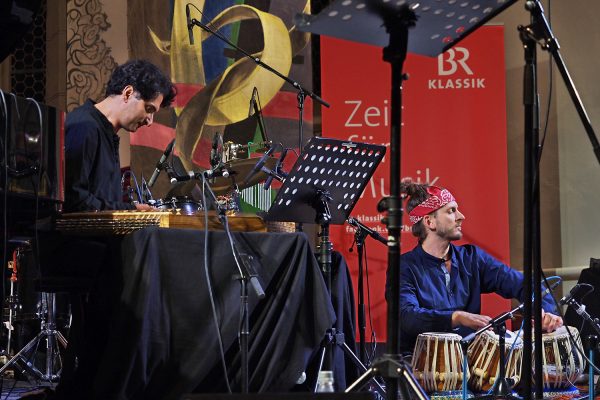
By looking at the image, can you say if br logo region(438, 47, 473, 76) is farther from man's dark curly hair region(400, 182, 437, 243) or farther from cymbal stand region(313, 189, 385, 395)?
cymbal stand region(313, 189, 385, 395)

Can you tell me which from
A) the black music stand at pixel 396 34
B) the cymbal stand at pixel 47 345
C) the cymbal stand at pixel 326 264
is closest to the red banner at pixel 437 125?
the cymbal stand at pixel 47 345

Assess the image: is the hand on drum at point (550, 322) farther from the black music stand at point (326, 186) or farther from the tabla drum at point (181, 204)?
the tabla drum at point (181, 204)

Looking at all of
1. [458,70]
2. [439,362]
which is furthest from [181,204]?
[458,70]

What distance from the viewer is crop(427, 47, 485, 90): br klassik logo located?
20.3 feet

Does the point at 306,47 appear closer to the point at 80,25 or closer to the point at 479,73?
the point at 479,73

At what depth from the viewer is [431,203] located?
5.31 meters

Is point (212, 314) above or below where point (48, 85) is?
below

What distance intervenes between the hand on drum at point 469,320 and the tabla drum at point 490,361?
0.26 ft

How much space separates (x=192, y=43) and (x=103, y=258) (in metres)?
3.54

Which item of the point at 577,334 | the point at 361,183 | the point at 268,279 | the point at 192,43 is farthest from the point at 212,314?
the point at 192,43

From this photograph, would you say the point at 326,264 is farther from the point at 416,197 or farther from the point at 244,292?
the point at 416,197

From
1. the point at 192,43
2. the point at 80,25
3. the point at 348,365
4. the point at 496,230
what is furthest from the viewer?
the point at 80,25

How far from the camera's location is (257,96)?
639cm

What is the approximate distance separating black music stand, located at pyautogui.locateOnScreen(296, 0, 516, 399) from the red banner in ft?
11.7
